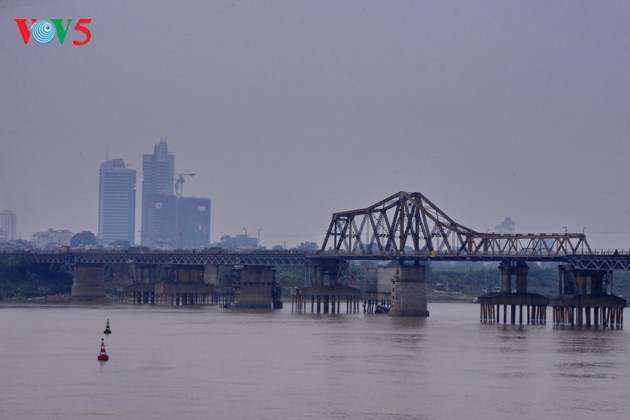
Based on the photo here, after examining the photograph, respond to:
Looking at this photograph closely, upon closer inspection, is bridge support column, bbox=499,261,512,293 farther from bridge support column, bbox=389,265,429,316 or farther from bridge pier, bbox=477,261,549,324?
bridge support column, bbox=389,265,429,316

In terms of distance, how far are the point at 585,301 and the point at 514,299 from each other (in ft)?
40.7

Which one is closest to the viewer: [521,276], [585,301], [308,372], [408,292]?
[308,372]

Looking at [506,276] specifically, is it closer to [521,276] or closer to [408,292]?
[521,276]

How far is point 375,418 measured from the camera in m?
71.2

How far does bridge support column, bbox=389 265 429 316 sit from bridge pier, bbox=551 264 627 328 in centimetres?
3111

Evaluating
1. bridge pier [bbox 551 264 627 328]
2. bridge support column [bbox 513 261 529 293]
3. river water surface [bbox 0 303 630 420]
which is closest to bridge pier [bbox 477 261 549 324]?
bridge support column [bbox 513 261 529 293]

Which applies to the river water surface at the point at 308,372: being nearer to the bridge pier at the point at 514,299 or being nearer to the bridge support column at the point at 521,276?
the bridge pier at the point at 514,299

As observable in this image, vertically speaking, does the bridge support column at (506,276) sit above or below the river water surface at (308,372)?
above

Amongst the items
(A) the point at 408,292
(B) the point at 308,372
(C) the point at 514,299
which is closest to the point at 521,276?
(C) the point at 514,299

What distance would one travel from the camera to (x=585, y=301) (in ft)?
533

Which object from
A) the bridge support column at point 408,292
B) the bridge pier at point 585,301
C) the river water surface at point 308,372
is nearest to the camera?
the river water surface at point 308,372

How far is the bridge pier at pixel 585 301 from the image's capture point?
16250 centimetres

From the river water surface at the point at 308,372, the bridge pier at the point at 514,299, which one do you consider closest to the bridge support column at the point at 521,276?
the bridge pier at the point at 514,299

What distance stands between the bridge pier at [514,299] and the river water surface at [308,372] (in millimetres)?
16675
